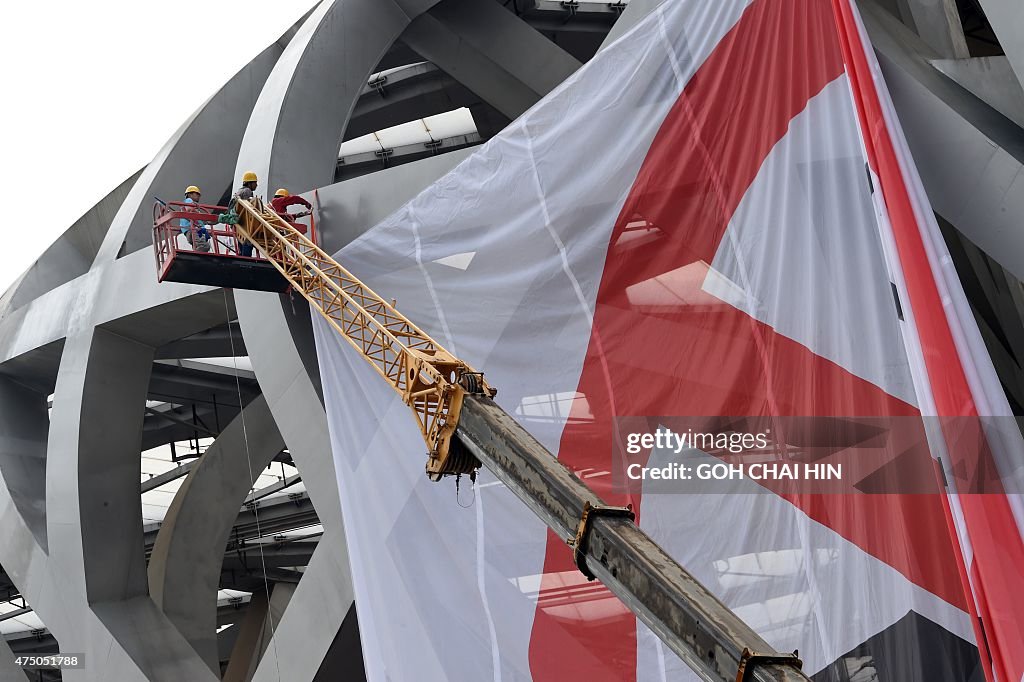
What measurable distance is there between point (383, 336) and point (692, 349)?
3.82 meters

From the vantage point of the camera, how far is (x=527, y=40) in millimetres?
21906

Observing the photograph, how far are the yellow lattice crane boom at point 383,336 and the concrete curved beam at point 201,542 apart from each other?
853 centimetres

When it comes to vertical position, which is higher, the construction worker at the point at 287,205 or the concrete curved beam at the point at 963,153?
the construction worker at the point at 287,205

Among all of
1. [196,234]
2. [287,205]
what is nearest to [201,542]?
[196,234]

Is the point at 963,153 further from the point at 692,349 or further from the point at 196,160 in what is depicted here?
the point at 196,160

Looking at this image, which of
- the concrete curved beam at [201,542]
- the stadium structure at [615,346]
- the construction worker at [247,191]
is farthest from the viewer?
the concrete curved beam at [201,542]

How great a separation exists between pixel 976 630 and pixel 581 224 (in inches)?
248

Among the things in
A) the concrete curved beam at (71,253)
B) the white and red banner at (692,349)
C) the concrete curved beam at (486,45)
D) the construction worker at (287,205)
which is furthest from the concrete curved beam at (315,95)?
the concrete curved beam at (71,253)

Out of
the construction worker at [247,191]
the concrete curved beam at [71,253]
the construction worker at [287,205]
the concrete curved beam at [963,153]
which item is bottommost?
the concrete curved beam at [963,153]

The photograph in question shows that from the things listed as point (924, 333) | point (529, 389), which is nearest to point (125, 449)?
point (529, 389)

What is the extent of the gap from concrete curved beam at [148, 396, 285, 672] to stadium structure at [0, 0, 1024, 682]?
388 centimetres
